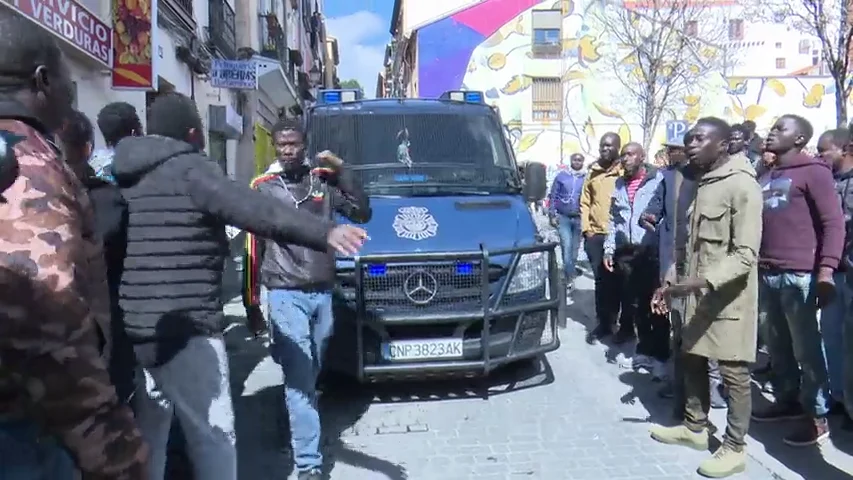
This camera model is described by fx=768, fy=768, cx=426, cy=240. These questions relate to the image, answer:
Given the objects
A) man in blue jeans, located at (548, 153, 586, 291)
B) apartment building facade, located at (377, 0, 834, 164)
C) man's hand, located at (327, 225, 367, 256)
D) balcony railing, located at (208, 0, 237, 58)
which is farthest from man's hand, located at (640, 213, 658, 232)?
apartment building facade, located at (377, 0, 834, 164)

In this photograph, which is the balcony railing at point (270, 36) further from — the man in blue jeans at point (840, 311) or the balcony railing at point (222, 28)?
the man in blue jeans at point (840, 311)

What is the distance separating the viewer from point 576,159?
11.3m

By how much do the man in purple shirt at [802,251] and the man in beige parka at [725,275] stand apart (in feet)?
1.56

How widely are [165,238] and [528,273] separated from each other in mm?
3258

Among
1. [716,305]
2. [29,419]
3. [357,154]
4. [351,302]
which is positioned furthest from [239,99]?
[29,419]

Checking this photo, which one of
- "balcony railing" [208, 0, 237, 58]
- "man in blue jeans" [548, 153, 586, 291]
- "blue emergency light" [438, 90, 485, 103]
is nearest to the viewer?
"blue emergency light" [438, 90, 485, 103]

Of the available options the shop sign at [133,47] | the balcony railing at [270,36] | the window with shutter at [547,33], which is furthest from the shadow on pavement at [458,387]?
the window with shutter at [547,33]

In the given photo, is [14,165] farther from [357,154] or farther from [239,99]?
[239,99]

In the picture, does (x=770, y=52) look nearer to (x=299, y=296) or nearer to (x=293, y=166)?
(x=293, y=166)

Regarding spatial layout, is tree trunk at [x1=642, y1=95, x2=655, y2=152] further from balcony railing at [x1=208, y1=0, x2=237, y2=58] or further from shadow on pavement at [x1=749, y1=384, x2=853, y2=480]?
shadow on pavement at [x1=749, y1=384, x2=853, y2=480]

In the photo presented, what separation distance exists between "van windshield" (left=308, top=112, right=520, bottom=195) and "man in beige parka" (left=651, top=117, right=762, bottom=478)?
2.37m

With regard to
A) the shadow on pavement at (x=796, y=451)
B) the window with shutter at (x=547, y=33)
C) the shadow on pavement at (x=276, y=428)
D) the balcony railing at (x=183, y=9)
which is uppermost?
the window with shutter at (x=547, y=33)

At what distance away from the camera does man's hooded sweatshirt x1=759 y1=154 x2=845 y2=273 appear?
4.53 meters

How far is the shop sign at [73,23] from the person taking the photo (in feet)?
20.6
